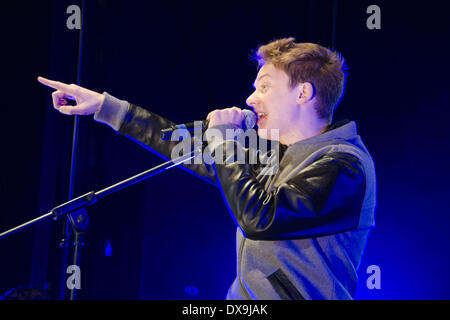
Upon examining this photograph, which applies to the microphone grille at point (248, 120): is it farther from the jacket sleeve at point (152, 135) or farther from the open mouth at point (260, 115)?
the jacket sleeve at point (152, 135)

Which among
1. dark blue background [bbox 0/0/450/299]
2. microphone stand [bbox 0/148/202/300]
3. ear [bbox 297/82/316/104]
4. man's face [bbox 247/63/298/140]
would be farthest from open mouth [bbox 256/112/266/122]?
dark blue background [bbox 0/0/450/299]

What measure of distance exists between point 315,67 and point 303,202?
0.50 meters

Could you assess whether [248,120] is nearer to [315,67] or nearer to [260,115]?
[260,115]

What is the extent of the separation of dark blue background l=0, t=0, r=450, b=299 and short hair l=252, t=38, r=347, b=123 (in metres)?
0.74

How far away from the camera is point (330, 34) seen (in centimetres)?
224

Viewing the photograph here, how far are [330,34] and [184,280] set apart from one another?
1.43 metres

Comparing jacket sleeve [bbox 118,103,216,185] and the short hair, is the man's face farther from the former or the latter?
jacket sleeve [bbox 118,103,216,185]

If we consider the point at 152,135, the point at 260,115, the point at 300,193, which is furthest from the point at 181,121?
the point at 300,193

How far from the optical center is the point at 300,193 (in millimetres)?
1140

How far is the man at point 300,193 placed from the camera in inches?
44.7

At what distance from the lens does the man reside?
3.73 ft

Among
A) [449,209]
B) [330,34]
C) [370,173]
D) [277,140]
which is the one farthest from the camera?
[330,34]
